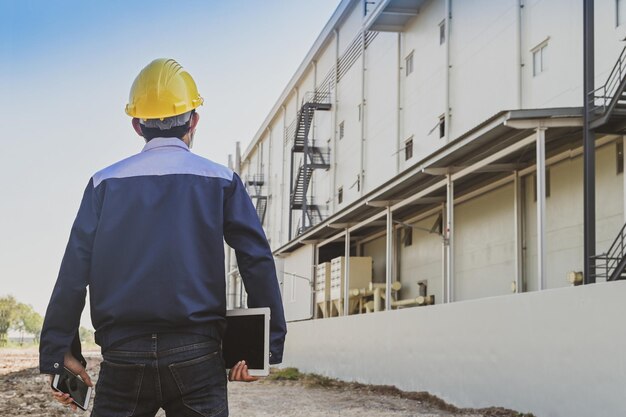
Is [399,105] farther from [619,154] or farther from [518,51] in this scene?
[619,154]

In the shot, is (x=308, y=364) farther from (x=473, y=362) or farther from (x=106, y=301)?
(x=106, y=301)

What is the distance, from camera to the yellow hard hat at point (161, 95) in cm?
380

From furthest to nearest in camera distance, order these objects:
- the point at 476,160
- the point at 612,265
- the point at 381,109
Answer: the point at 381,109 → the point at 476,160 → the point at 612,265

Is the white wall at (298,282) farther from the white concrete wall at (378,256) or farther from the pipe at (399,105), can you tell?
the pipe at (399,105)

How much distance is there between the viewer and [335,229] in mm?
29656

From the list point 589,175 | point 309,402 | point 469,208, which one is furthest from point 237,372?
point 469,208

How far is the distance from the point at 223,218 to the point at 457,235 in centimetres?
2026

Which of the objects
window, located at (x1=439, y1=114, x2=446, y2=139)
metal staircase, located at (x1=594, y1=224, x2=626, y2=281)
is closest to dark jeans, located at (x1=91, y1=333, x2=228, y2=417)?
metal staircase, located at (x1=594, y1=224, x2=626, y2=281)

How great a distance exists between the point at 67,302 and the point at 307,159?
3485cm

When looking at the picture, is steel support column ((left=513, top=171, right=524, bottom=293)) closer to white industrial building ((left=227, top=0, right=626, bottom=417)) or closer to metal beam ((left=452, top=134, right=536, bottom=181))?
white industrial building ((left=227, top=0, right=626, bottom=417))

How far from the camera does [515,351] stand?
13.3m

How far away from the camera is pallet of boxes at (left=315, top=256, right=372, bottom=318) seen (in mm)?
29250

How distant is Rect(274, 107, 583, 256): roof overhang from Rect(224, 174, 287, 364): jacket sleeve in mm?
11271

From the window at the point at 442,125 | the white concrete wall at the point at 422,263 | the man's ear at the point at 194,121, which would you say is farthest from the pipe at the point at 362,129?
the man's ear at the point at 194,121
